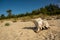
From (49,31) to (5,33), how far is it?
10.0 feet

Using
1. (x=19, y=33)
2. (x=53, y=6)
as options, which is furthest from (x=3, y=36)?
(x=53, y=6)

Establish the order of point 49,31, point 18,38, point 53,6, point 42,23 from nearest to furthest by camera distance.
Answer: point 18,38 < point 49,31 < point 42,23 < point 53,6

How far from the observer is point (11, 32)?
32.8ft

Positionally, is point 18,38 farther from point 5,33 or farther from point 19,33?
point 5,33

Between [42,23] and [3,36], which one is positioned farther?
[42,23]

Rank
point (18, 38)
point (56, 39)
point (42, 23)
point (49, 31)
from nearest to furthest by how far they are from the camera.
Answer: point (56, 39)
point (18, 38)
point (49, 31)
point (42, 23)

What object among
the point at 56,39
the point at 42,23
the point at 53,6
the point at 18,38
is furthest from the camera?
the point at 53,6

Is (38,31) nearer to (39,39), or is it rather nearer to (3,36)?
(39,39)

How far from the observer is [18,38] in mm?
8867

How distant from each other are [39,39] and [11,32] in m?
2.42

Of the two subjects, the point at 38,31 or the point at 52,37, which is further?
the point at 38,31

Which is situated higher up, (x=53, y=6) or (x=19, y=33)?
(x=19, y=33)

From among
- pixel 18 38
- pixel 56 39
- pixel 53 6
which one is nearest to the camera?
pixel 56 39

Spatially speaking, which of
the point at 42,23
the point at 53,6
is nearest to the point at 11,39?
the point at 42,23
